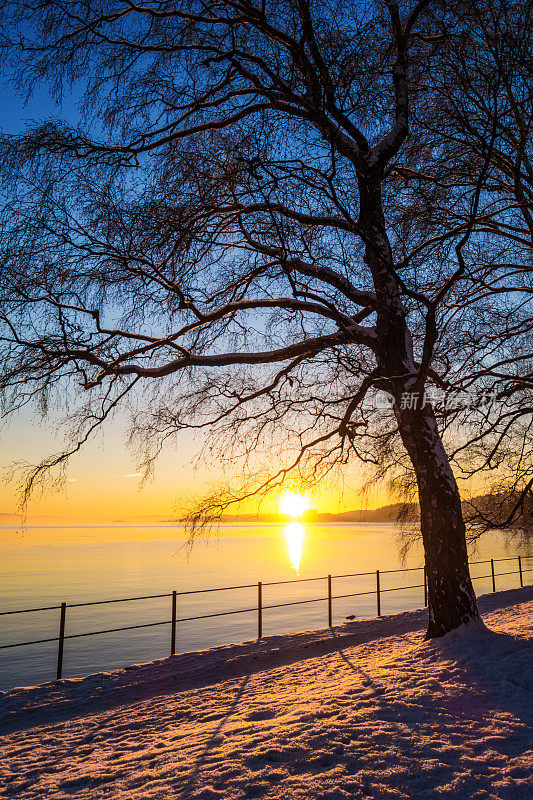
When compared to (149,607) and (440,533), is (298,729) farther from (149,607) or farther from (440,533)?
(149,607)

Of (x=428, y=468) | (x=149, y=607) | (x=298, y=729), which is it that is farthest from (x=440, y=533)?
(x=149, y=607)

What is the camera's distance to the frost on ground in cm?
398

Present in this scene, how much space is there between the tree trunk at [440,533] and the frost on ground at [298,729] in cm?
39

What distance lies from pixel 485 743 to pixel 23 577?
135 ft

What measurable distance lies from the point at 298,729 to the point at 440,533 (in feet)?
13.2

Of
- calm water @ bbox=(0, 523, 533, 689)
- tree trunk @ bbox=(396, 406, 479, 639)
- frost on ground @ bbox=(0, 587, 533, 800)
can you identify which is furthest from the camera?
calm water @ bbox=(0, 523, 533, 689)

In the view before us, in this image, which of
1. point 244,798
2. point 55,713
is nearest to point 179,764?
point 244,798

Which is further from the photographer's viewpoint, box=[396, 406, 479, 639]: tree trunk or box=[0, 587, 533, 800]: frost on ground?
box=[396, 406, 479, 639]: tree trunk

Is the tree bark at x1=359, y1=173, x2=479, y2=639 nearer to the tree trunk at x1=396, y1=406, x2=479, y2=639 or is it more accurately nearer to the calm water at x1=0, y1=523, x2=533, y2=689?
the tree trunk at x1=396, y1=406, x2=479, y2=639

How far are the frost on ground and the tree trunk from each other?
0.39m

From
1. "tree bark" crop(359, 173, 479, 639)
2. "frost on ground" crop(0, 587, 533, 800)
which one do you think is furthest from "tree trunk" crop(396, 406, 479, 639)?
"frost on ground" crop(0, 587, 533, 800)

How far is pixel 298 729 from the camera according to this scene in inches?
195

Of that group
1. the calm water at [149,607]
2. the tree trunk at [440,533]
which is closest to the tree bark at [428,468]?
the tree trunk at [440,533]

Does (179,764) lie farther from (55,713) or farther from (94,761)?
(55,713)
